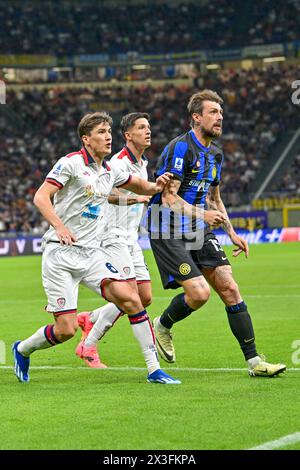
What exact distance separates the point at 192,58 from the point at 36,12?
940 centimetres

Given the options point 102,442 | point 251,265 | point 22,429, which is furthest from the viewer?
point 251,265

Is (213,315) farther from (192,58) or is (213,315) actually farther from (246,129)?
(192,58)

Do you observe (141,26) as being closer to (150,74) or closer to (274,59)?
(150,74)

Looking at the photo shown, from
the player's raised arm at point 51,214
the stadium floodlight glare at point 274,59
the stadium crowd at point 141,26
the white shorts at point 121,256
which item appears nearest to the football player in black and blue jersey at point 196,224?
the white shorts at point 121,256

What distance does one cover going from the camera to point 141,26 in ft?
186

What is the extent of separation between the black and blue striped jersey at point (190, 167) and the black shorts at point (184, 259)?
0.21m

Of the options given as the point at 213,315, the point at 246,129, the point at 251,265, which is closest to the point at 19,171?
the point at 246,129

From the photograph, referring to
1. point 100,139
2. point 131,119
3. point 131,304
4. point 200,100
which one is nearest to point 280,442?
point 131,304

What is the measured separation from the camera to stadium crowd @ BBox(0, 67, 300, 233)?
47.4 metres

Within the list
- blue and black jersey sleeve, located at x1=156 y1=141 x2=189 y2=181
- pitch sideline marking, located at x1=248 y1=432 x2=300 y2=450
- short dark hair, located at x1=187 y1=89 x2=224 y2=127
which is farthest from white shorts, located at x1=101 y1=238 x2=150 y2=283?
pitch sideline marking, located at x1=248 y1=432 x2=300 y2=450

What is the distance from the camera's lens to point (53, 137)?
170 ft

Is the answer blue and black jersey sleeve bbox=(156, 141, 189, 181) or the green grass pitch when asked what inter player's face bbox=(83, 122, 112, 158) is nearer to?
blue and black jersey sleeve bbox=(156, 141, 189, 181)

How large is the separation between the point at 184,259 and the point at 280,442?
11.7ft

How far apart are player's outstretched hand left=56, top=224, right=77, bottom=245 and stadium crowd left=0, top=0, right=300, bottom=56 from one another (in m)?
46.6
